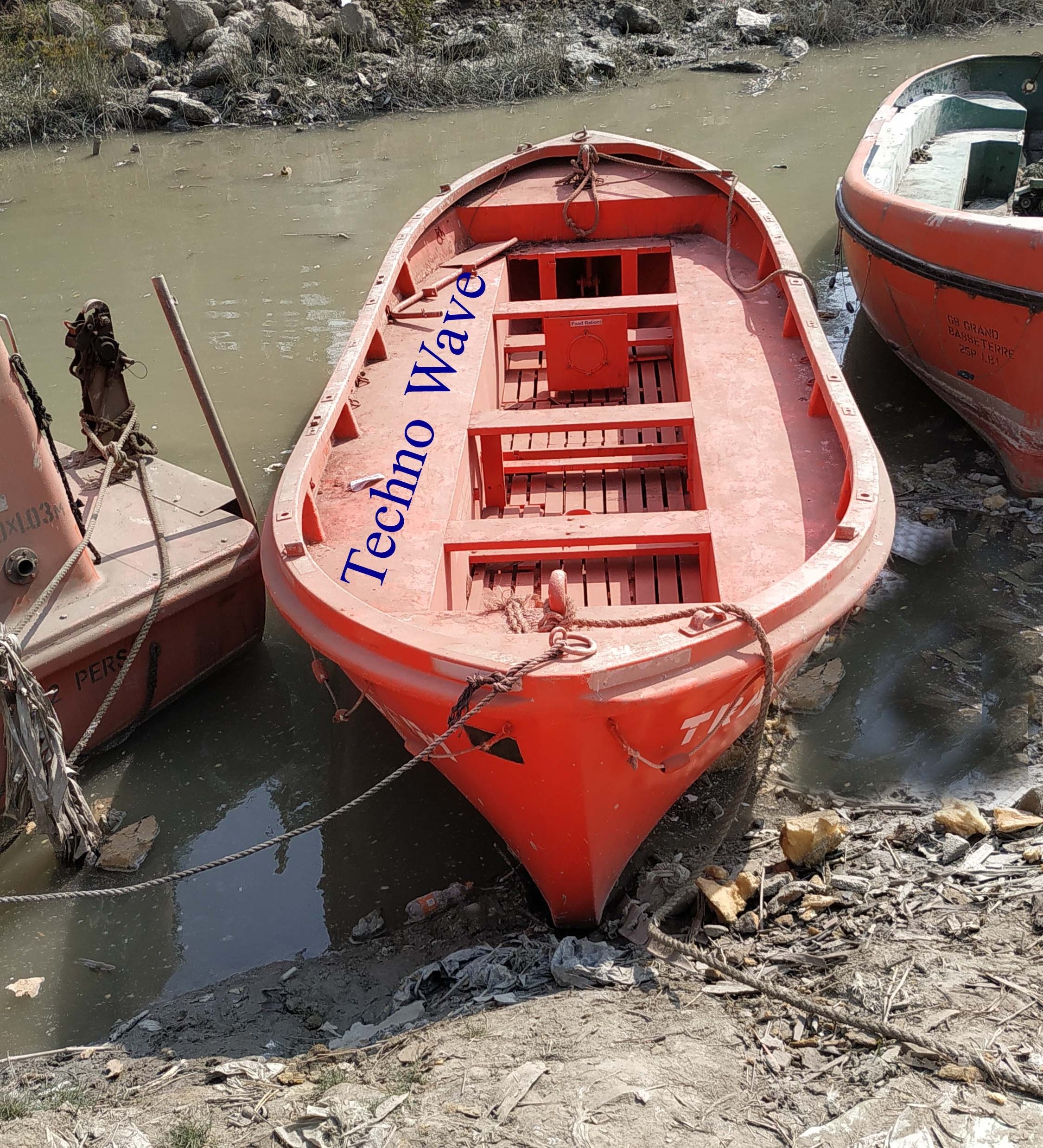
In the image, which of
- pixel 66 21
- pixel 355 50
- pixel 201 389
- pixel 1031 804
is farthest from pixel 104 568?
pixel 66 21

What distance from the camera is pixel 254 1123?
9.43ft

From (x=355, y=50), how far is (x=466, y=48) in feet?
6.25

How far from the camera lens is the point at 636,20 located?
17.7 m

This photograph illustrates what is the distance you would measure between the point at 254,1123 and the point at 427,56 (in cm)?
1766

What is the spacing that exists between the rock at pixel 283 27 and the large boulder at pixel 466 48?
7.93ft

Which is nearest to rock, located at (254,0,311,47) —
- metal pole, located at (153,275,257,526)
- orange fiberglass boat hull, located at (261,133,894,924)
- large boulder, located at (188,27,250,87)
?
large boulder, located at (188,27,250,87)

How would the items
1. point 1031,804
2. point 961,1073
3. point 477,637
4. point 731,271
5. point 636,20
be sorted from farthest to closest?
1. point 636,20
2. point 731,271
3. point 1031,804
4. point 477,637
5. point 961,1073

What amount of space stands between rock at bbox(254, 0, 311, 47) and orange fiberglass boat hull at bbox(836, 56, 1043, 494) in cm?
1171


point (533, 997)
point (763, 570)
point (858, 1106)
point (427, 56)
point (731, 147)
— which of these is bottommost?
point (533, 997)

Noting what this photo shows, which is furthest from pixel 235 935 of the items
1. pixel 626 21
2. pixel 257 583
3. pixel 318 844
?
pixel 626 21

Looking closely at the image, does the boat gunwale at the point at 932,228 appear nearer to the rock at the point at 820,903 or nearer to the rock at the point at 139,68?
the rock at the point at 820,903

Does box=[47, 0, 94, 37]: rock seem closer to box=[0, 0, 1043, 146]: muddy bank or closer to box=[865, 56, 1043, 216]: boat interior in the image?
box=[0, 0, 1043, 146]: muddy bank

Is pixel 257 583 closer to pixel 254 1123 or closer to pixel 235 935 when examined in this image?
pixel 235 935

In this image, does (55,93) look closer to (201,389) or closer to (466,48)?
(466,48)
